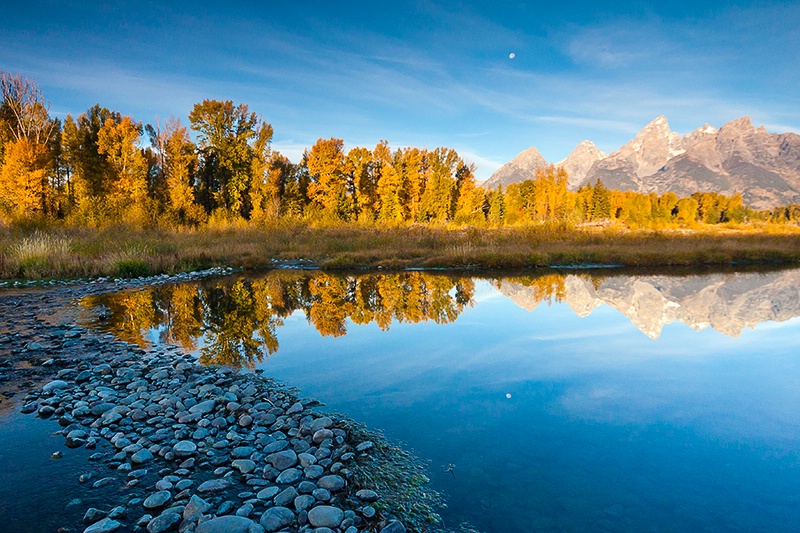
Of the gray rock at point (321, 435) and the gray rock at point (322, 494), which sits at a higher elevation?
the gray rock at point (321, 435)

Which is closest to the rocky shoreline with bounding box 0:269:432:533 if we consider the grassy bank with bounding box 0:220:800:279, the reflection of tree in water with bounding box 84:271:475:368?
the reflection of tree in water with bounding box 84:271:475:368

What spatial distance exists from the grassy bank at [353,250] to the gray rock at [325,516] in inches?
471

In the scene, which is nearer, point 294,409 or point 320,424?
point 320,424

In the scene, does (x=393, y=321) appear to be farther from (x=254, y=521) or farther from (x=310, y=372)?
(x=254, y=521)

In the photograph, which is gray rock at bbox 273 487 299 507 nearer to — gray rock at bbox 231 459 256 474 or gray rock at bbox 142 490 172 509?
gray rock at bbox 231 459 256 474

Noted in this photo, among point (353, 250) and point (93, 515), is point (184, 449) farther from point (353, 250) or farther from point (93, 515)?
point (353, 250)

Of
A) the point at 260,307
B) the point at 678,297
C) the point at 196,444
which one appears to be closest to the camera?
the point at 196,444

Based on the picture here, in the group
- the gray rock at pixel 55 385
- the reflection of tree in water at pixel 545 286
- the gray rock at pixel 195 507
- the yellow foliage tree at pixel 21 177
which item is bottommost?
the gray rock at pixel 195 507

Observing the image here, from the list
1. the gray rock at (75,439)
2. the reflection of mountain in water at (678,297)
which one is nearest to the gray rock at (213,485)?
the gray rock at (75,439)

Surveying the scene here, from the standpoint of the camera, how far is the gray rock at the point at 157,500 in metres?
2.26

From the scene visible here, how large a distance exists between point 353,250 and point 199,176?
2222cm

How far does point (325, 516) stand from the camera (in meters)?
2.16

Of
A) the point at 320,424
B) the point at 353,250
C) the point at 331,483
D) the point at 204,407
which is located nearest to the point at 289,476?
the point at 331,483

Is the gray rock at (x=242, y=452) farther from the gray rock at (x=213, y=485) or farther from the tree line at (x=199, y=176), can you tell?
the tree line at (x=199, y=176)
